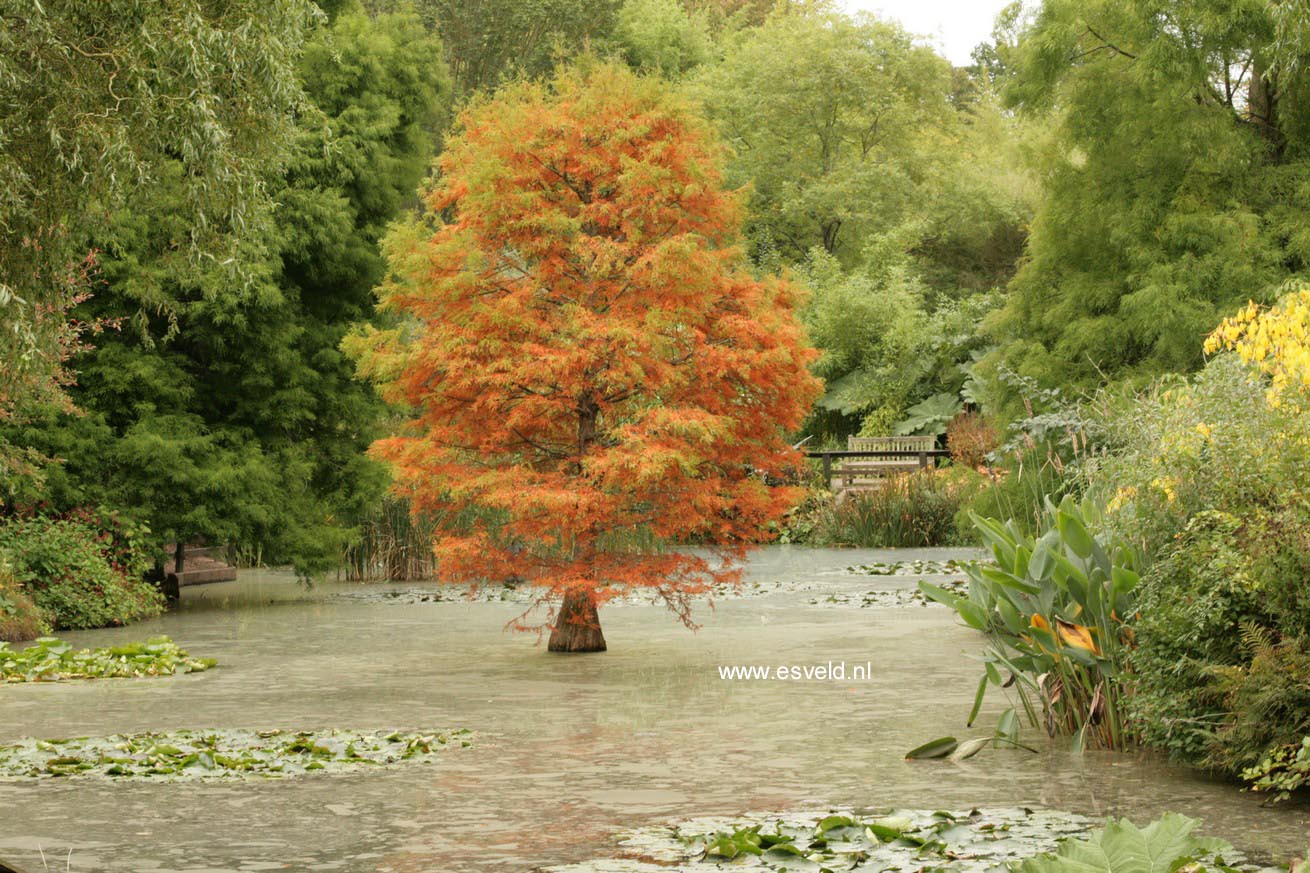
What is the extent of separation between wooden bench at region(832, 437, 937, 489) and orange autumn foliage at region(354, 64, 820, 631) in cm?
1664

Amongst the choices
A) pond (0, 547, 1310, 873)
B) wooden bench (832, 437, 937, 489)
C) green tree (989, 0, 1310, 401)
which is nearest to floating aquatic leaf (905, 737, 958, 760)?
pond (0, 547, 1310, 873)

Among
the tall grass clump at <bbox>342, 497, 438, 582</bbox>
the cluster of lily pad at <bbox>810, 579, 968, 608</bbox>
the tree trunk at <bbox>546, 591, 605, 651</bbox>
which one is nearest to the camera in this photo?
the tree trunk at <bbox>546, 591, 605, 651</bbox>

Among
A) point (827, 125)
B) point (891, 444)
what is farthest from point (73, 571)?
point (827, 125)

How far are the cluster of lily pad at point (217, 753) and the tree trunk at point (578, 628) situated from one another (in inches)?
191

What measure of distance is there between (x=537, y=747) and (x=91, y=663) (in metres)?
5.83

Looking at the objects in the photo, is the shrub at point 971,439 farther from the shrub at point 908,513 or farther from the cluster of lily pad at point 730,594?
the cluster of lily pad at point 730,594

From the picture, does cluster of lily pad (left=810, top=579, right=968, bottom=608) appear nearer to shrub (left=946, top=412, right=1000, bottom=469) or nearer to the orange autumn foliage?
the orange autumn foliage

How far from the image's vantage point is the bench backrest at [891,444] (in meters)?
35.0

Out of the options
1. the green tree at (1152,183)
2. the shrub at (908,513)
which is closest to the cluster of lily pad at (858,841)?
the green tree at (1152,183)

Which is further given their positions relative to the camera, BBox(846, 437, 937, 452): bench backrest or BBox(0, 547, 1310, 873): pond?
BBox(846, 437, 937, 452): bench backrest

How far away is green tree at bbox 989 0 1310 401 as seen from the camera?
19.4 meters

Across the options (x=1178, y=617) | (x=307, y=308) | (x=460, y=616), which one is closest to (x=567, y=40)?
(x=307, y=308)

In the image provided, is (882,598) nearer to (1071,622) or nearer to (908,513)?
(908,513)

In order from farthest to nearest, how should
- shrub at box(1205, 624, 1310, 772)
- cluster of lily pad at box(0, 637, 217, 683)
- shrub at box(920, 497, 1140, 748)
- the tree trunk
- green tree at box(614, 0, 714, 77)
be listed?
green tree at box(614, 0, 714, 77) → the tree trunk → cluster of lily pad at box(0, 637, 217, 683) → shrub at box(920, 497, 1140, 748) → shrub at box(1205, 624, 1310, 772)
